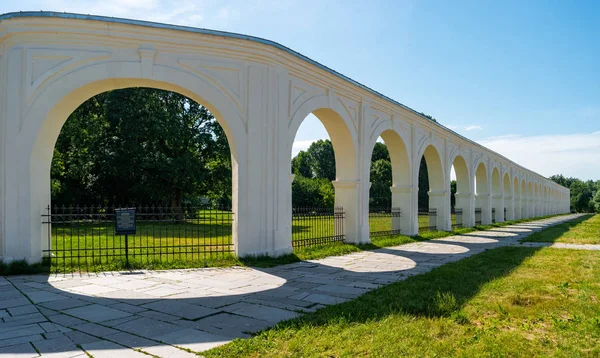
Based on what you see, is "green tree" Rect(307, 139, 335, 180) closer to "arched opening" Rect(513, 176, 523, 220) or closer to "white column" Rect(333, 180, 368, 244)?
"arched opening" Rect(513, 176, 523, 220)

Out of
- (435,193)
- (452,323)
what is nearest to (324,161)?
(435,193)

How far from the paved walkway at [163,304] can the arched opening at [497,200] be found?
21378 mm

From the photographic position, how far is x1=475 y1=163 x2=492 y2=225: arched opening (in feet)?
79.6

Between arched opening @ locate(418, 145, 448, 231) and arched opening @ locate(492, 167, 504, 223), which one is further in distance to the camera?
arched opening @ locate(492, 167, 504, 223)

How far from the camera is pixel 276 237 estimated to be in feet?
29.9

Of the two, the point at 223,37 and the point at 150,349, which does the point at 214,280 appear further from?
the point at 223,37

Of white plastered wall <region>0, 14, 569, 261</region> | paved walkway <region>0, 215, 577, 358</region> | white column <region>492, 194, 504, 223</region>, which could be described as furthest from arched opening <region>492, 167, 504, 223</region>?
paved walkway <region>0, 215, 577, 358</region>

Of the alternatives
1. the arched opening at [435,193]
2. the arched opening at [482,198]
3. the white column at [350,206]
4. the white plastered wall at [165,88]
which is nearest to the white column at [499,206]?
the arched opening at [482,198]

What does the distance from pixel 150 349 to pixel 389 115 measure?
1166 centimetres

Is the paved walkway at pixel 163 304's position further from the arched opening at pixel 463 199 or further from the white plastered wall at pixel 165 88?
the arched opening at pixel 463 199

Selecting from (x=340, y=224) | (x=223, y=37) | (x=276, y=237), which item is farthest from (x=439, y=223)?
(x=223, y=37)

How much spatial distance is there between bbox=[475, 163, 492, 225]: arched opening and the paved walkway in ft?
56.4

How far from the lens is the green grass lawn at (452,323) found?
373 cm

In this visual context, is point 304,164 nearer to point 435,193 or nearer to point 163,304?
point 435,193
